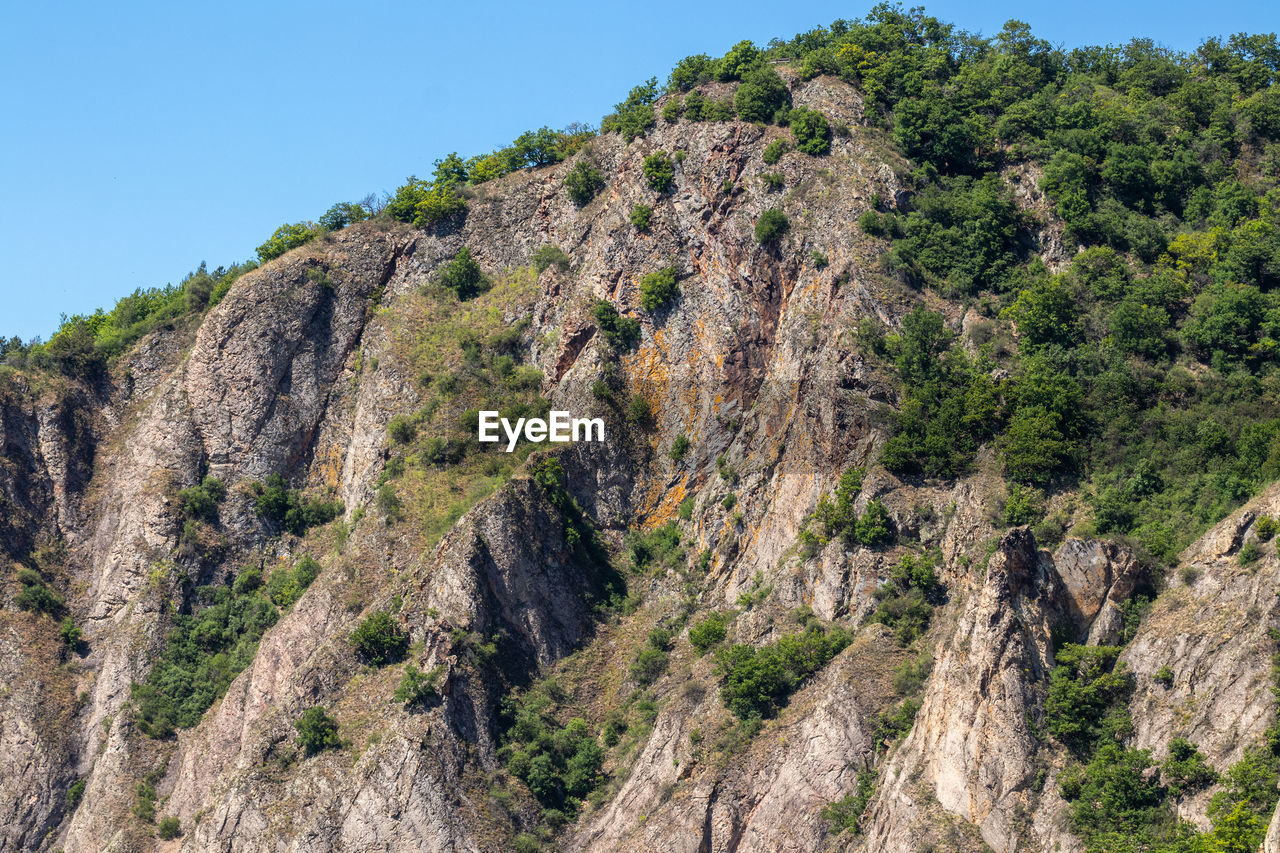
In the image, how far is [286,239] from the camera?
126500 millimetres

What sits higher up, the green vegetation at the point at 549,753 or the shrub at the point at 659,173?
the shrub at the point at 659,173

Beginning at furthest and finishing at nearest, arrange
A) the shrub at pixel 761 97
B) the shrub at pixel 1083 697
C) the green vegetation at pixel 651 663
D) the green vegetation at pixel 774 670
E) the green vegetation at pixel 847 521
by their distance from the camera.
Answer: the shrub at pixel 761 97 < the green vegetation at pixel 651 663 < the green vegetation at pixel 847 521 < the green vegetation at pixel 774 670 < the shrub at pixel 1083 697

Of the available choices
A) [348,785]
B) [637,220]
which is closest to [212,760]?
[348,785]

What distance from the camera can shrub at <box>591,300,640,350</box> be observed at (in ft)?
363

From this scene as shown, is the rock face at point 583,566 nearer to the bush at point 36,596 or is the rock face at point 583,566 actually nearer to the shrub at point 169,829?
the shrub at point 169,829

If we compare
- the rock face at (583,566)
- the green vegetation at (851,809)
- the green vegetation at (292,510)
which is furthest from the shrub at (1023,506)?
the green vegetation at (292,510)

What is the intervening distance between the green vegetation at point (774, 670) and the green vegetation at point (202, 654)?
33.8 m

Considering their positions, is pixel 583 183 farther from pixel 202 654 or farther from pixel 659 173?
pixel 202 654

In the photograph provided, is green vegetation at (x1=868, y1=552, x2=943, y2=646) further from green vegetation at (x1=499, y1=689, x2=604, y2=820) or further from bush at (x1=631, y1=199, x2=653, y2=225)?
bush at (x1=631, y1=199, x2=653, y2=225)

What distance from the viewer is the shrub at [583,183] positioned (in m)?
121

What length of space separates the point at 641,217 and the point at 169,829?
49.5 m

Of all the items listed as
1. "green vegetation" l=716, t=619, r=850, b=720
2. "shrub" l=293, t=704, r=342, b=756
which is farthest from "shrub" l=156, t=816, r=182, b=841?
"green vegetation" l=716, t=619, r=850, b=720

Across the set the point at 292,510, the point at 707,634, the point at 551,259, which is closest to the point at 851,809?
the point at 707,634

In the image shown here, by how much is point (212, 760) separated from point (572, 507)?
86.0ft
